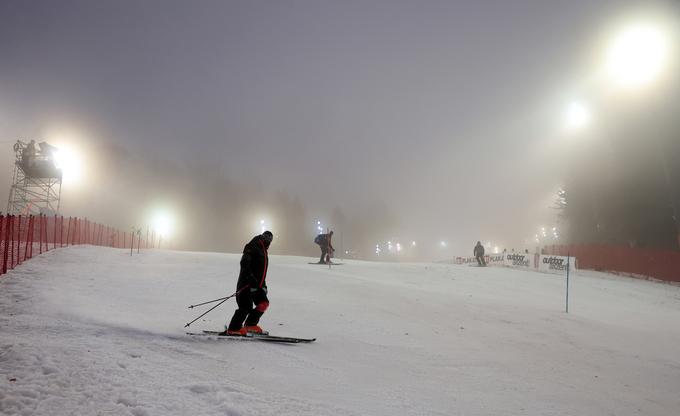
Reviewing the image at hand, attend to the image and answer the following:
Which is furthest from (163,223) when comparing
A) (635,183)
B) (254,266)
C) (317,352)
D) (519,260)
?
(317,352)

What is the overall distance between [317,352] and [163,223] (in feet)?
261

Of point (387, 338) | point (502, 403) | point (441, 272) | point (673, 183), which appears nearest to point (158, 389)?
point (502, 403)

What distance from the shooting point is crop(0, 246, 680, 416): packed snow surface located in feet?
14.3

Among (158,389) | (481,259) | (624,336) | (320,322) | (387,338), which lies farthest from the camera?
(481,259)

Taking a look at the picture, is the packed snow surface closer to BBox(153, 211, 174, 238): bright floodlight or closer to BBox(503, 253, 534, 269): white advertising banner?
BBox(503, 253, 534, 269): white advertising banner

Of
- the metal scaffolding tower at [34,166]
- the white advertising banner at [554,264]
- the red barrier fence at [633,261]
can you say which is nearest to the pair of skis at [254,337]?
the white advertising banner at [554,264]

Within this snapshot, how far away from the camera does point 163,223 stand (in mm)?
79000

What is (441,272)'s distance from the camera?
70.7ft

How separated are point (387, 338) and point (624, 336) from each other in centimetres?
663

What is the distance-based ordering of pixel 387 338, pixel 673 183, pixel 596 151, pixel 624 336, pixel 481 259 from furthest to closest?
1. pixel 596 151
2. pixel 673 183
3. pixel 481 259
4. pixel 624 336
5. pixel 387 338

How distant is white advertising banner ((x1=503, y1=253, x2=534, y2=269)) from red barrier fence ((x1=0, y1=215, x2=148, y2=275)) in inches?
1012

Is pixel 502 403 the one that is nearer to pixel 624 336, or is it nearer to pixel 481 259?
pixel 624 336

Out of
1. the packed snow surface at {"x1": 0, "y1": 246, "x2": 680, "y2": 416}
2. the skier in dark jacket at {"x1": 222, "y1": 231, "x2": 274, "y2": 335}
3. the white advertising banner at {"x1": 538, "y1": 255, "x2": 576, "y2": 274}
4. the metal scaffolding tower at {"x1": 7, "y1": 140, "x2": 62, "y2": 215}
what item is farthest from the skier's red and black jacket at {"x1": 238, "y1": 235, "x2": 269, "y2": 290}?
the metal scaffolding tower at {"x1": 7, "y1": 140, "x2": 62, "y2": 215}

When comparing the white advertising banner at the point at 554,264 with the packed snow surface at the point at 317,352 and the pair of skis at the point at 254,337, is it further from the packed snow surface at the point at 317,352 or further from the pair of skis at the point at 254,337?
the pair of skis at the point at 254,337
